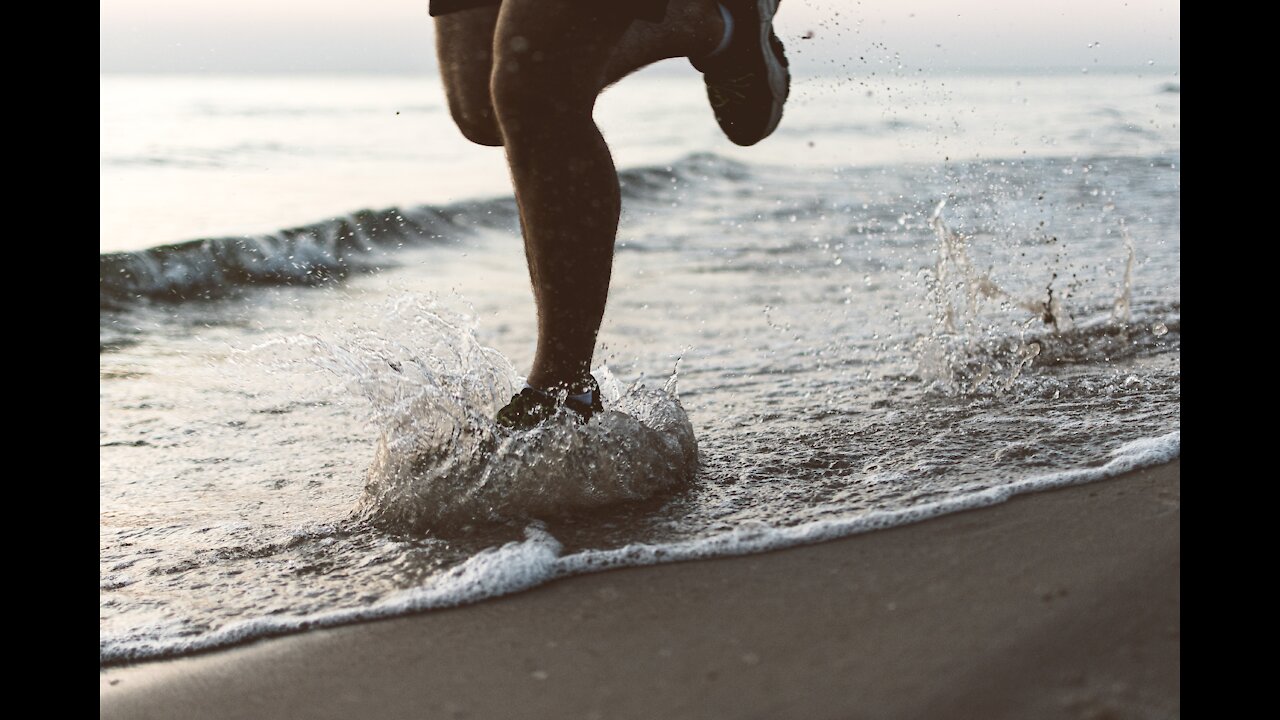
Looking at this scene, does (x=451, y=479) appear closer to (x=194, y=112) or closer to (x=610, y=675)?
(x=610, y=675)

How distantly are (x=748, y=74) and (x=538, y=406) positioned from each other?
827 millimetres

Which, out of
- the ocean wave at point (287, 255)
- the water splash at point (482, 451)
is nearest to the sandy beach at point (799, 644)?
the water splash at point (482, 451)

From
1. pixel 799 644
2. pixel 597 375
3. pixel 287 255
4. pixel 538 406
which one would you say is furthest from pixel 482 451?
pixel 287 255

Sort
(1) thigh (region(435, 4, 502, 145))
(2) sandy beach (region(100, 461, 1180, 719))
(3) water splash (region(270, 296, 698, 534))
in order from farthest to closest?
(1) thigh (region(435, 4, 502, 145)) < (3) water splash (region(270, 296, 698, 534)) < (2) sandy beach (region(100, 461, 1180, 719))

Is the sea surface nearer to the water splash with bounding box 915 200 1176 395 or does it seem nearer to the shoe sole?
the water splash with bounding box 915 200 1176 395

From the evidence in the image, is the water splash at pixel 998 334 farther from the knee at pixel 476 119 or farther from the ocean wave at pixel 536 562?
the knee at pixel 476 119

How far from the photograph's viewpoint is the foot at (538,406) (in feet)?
6.69

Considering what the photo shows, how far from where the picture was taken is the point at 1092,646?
1.27 meters

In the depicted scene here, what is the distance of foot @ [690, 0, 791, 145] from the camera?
2.26m

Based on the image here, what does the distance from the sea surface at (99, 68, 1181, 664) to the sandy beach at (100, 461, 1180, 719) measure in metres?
0.09

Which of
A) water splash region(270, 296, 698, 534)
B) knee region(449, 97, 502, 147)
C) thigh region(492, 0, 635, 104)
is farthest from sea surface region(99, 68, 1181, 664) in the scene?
thigh region(492, 0, 635, 104)
